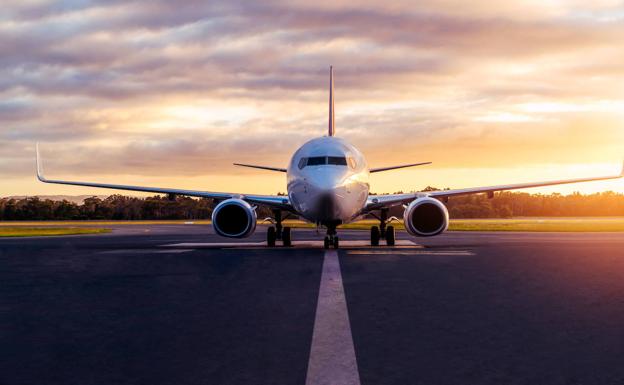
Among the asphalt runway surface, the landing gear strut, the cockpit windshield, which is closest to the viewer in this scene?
the asphalt runway surface

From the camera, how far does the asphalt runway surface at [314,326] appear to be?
4840mm

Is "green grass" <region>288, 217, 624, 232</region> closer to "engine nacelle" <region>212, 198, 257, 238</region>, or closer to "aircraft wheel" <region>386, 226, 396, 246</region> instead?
"aircraft wheel" <region>386, 226, 396, 246</region>

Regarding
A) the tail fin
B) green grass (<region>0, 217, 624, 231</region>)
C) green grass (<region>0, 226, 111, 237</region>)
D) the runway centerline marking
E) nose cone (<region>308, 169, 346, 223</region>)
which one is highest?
the tail fin

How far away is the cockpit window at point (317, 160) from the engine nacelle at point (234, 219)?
2.73m

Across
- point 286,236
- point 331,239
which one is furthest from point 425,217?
point 286,236

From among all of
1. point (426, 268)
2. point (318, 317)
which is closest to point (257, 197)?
point (426, 268)

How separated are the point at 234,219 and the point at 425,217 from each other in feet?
21.1

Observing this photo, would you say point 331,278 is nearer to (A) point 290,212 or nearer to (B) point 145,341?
(B) point 145,341

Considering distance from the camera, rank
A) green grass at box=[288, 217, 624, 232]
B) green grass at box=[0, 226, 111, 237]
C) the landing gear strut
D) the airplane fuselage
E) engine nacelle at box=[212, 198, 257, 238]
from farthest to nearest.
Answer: green grass at box=[288, 217, 624, 232]
green grass at box=[0, 226, 111, 237]
engine nacelle at box=[212, 198, 257, 238]
the landing gear strut
the airplane fuselage

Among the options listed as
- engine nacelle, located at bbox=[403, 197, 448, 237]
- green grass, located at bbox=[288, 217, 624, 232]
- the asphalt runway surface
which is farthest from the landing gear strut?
green grass, located at bbox=[288, 217, 624, 232]

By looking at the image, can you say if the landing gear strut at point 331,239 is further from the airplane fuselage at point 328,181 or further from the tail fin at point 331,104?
the tail fin at point 331,104

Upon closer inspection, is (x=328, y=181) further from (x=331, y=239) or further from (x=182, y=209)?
(x=182, y=209)

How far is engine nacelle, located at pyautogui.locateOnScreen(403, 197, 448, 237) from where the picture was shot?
20.7 meters

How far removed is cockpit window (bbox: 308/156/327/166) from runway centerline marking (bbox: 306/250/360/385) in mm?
10028
